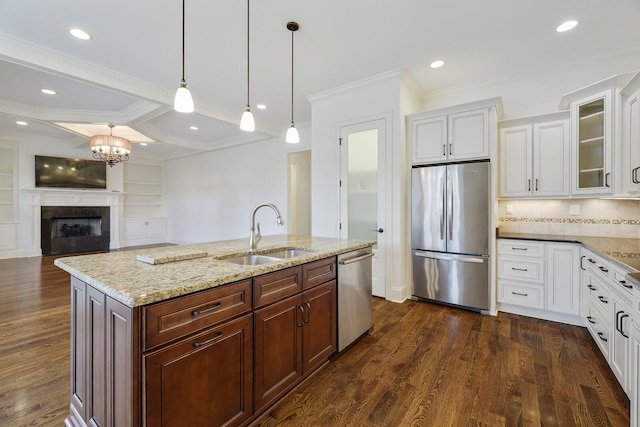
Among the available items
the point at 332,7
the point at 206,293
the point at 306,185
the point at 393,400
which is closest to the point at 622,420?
the point at 393,400

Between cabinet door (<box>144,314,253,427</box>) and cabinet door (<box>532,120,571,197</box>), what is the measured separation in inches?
136

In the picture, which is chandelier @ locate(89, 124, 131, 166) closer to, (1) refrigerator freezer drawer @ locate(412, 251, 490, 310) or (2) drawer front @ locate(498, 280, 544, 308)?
(1) refrigerator freezer drawer @ locate(412, 251, 490, 310)

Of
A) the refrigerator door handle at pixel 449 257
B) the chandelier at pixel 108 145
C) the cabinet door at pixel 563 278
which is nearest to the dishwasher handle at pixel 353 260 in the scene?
the refrigerator door handle at pixel 449 257

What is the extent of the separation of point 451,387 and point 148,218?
9.44 m

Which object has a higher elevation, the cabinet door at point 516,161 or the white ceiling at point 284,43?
the white ceiling at point 284,43

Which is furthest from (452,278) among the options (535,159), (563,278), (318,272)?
(318,272)

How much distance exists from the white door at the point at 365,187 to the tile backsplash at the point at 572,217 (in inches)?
63.1

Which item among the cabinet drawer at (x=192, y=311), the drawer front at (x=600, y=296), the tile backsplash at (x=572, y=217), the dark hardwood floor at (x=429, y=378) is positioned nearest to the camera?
the cabinet drawer at (x=192, y=311)

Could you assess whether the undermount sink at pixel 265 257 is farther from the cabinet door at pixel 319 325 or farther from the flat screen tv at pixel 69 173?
the flat screen tv at pixel 69 173

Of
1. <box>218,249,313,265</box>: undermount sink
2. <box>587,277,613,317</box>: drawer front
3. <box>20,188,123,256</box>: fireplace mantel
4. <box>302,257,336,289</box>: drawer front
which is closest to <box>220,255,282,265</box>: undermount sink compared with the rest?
<box>218,249,313,265</box>: undermount sink

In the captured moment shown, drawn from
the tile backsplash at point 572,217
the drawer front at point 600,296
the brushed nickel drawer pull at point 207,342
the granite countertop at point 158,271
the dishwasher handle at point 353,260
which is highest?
the tile backsplash at point 572,217

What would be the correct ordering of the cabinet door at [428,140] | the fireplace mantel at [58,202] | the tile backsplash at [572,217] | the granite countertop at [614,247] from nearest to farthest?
1. the granite countertop at [614,247]
2. the tile backsplash at [572,217]
3. the cabinet door at [428,140]
4. the fireplace mantel at [58,202]

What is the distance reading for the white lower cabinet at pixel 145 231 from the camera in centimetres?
846

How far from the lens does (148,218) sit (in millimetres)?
8859
